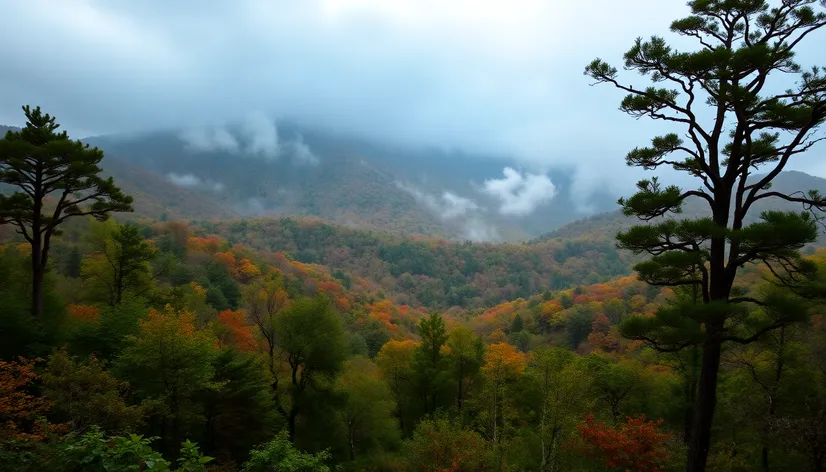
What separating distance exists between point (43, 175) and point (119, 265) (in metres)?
11.6

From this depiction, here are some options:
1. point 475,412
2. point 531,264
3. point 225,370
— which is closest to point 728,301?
point 225,370

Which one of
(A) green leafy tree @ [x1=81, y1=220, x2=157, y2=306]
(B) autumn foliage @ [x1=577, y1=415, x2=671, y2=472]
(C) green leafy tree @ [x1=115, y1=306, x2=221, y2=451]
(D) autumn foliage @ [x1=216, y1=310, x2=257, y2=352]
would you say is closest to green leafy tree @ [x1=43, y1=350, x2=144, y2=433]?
(C) green leafy tree @ [x1=115, y1=306, x2=221, y2=451]

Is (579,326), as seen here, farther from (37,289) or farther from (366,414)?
(37,289)

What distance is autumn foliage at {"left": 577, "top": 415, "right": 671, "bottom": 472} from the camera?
48.7ft

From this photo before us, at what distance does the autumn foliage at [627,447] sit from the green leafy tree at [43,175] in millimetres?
20626

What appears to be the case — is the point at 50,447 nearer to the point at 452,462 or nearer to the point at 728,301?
the point at 728,301

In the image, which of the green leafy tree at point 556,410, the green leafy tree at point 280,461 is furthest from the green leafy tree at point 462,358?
the green leafy tree at point 280,461

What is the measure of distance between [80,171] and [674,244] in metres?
20.1

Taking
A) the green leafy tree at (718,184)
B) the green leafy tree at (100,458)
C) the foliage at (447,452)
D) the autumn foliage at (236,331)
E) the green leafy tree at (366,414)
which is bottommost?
the green leafy tree at (366,414)

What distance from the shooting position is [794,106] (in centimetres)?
761

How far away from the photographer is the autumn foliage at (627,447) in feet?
48.7

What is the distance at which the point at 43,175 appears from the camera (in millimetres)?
16812

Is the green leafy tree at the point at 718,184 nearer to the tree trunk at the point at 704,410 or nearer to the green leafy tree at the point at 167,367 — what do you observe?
the tree trunk at the point at 704,410

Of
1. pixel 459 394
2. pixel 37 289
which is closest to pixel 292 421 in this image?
pixel 459 394
